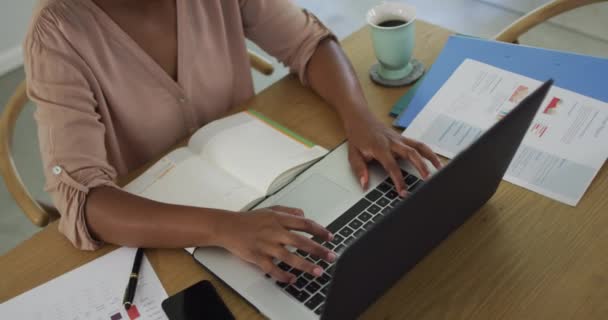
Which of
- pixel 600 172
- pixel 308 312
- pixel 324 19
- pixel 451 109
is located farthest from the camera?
pixel 324 19

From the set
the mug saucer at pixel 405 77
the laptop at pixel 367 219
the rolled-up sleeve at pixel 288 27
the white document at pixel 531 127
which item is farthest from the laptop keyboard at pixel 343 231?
the rolled-up sleeve at pixel 288 27

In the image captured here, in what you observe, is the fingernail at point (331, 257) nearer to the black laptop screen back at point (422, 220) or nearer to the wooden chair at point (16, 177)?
the black laptop screen back at point (422, 220)

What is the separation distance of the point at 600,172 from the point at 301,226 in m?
0.49

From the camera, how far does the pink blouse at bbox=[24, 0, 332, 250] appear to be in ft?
3.35

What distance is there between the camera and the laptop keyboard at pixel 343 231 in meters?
0.86

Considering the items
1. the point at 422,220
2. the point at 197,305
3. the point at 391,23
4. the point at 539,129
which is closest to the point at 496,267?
the point at 422,220

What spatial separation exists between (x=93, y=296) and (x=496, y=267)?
600mm

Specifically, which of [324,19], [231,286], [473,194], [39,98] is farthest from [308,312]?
[324,19]

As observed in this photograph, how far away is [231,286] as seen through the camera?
35.2 inches

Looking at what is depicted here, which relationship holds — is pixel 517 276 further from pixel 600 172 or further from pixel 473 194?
pixel 600 172

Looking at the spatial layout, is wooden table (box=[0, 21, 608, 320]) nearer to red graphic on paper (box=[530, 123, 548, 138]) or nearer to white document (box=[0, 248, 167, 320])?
A: white document (box=[0, 248, 167, 320])

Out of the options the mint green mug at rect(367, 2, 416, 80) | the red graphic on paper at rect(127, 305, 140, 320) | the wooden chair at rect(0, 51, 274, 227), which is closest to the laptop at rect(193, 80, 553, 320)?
the red graphic on paper at rect(127, 305, 140, 320)

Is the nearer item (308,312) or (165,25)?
(308,312)

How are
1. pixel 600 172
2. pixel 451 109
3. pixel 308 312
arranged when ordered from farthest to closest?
pixel 451 109
pixel 600 172
pixel 308 312
